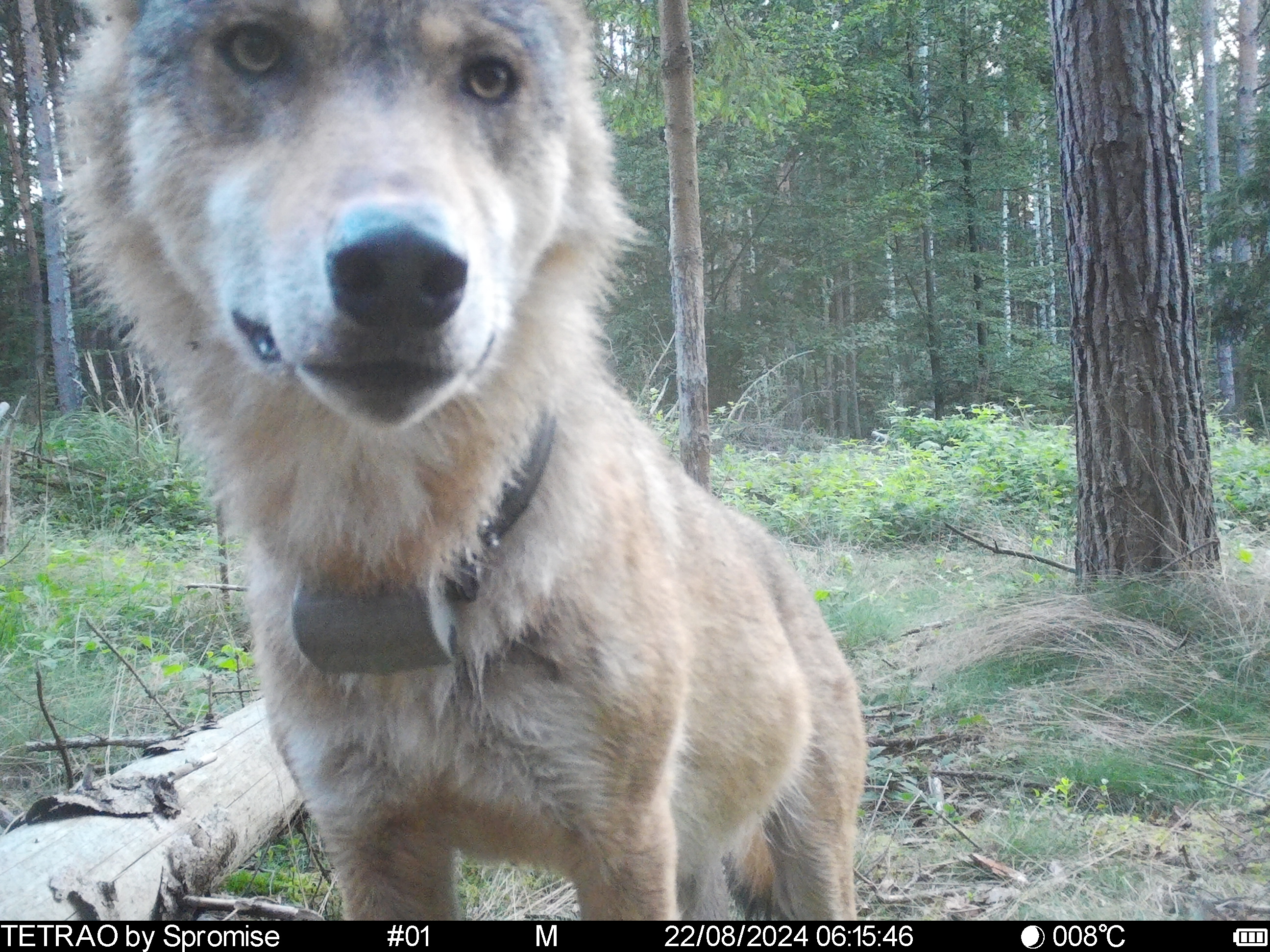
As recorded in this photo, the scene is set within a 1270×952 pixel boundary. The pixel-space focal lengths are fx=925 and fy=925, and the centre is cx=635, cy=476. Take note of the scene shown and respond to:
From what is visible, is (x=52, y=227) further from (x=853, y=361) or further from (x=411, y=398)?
(x=853, y=361)

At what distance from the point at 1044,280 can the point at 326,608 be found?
24.4 m

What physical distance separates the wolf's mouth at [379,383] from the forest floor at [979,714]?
207 centimetres

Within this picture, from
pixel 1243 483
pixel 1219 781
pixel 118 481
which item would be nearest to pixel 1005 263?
pixel 1243 483

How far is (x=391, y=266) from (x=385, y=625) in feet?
2.48

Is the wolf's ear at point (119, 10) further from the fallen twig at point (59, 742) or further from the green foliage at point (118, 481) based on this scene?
the green foliage at point (118, 481)

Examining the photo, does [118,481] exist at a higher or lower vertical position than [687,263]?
lower

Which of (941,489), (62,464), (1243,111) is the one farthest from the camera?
(1243,111)

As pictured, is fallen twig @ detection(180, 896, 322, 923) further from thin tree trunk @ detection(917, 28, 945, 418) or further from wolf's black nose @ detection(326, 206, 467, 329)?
thin tree trunk @ detection(917, 28, 945, 418)

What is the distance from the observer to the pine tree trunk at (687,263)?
611 centimetres

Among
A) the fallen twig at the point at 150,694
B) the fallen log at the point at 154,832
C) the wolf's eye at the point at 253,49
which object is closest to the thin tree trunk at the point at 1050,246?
the fallen twig at the point at 150,694

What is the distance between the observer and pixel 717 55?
23.4ft

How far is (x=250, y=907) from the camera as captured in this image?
8.93ft

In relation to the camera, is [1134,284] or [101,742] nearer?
[101,742]

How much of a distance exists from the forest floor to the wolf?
53.8 inches
